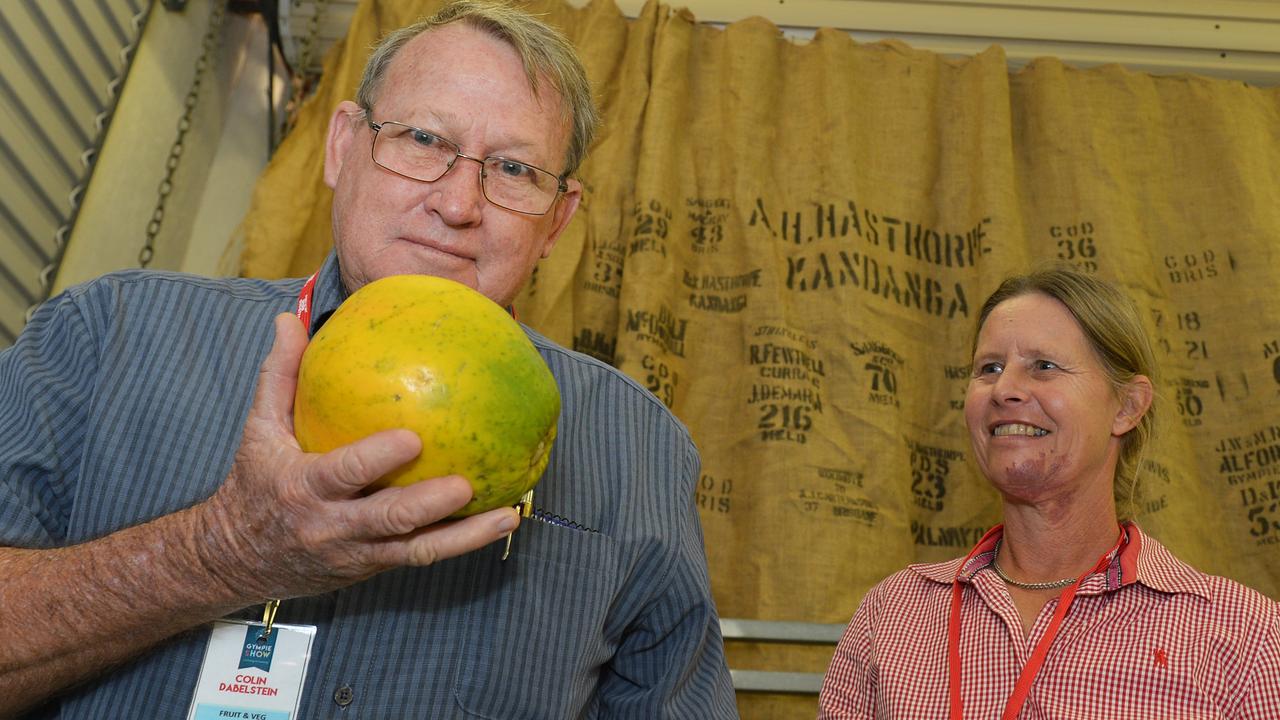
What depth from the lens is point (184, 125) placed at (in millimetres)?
2971

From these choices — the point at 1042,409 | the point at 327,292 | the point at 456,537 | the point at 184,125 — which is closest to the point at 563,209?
the point at 327,292

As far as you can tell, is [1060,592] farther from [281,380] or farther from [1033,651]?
[281,380]

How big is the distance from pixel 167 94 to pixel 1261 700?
2980mm

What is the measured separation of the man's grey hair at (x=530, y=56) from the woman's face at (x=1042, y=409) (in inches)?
48.2

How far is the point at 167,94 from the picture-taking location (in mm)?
2926

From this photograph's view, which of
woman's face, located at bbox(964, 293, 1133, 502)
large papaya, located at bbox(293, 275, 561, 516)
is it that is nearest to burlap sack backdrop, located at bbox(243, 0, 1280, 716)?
woman's face, located at bbox(964, 293, 1133, 502)

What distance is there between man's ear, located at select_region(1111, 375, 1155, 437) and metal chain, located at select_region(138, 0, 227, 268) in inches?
97.5

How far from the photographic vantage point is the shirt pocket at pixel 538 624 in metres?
1.22

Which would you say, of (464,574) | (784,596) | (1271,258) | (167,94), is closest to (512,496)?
(464,574)

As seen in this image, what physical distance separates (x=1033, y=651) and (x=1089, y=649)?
0.11m

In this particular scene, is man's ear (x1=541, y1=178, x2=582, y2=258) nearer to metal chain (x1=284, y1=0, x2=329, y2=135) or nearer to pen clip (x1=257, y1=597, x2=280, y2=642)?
pen clip (x1=257, y1=597, x2=280, y2=642)

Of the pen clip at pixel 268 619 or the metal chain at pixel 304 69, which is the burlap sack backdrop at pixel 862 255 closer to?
the metal chain at pixel 304 69

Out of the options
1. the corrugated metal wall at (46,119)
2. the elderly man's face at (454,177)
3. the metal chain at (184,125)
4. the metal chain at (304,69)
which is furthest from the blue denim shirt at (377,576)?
the metal chain at (304,69)

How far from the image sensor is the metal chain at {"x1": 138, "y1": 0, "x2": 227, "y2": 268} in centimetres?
284
